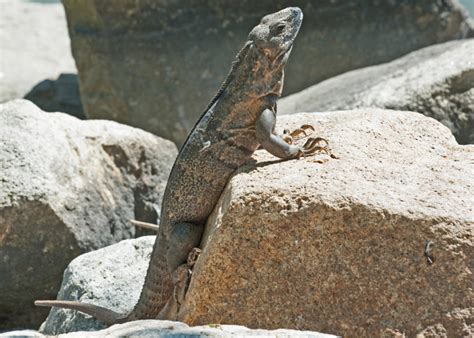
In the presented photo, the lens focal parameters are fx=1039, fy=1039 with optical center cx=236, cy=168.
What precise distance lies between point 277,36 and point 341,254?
1332 millimetres

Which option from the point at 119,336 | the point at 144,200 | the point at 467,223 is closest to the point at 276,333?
the point at 119,336

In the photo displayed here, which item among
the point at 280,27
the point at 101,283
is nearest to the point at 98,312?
the point at 101,283

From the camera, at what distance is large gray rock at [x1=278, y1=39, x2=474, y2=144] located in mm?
7336

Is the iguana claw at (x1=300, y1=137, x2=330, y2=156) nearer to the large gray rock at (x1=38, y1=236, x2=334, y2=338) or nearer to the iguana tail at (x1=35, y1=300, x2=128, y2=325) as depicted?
the iguana tail at (x1=35, y1=300, x2=128, y2=325)

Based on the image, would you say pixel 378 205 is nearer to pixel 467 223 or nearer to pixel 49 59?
pixel 467 223

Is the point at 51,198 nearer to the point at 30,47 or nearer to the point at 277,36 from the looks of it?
the point at 277,36

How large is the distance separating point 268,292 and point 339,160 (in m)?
0.75

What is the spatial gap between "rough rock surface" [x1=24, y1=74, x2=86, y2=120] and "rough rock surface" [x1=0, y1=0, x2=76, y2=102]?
365mm

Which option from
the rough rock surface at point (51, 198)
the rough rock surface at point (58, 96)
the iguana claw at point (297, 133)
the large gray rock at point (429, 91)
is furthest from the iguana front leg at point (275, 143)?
the rough rock surface at point (58, 96)

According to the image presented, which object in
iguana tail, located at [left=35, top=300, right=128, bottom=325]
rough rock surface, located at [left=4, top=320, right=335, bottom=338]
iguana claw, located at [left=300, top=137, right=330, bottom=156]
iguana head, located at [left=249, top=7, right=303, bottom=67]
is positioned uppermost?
iguana head, located at [left=249, top=7, right=303, bottom=67]

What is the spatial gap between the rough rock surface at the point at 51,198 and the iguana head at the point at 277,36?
6.67 ft

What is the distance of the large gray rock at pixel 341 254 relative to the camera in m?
4.36

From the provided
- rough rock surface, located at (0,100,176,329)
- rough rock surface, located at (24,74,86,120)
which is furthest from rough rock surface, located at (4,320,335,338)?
rough rock surface, located at (24,74,86,120)

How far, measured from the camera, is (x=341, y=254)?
4.41 meters
